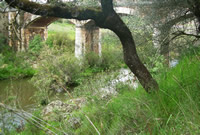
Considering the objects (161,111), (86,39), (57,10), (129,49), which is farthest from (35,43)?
(161,111)

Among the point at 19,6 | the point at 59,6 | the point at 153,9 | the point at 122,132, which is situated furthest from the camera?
the point at 153,9

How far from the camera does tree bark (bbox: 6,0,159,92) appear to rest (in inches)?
106

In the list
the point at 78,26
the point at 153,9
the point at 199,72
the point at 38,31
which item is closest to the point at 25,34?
the point at 38,31

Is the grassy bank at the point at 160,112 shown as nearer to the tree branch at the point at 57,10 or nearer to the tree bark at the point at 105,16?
the tree bark at the point at 105,16

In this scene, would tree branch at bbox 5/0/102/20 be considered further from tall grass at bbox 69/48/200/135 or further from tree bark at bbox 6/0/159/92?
tall grass at bbox 69/48/200/135

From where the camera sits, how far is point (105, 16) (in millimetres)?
2846

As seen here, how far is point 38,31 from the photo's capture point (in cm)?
1920

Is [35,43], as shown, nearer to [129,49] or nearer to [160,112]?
[129,49]

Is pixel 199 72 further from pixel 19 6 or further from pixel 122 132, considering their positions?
pixel 19 6

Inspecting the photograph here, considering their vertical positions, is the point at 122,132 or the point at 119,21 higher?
the point at 119,21

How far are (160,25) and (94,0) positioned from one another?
1381mm

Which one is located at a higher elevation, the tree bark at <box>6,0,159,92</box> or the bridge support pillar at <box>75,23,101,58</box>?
the tree bark at <box>6,0,159,92</box>

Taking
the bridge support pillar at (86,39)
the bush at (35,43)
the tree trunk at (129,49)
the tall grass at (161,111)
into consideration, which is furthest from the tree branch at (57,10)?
the bush at (35,43)

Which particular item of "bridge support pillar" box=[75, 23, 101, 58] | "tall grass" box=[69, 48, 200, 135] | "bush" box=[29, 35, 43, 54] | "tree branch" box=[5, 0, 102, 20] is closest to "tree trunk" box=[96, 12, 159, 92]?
"tree branch" box=[5, 0, 102, 20]
